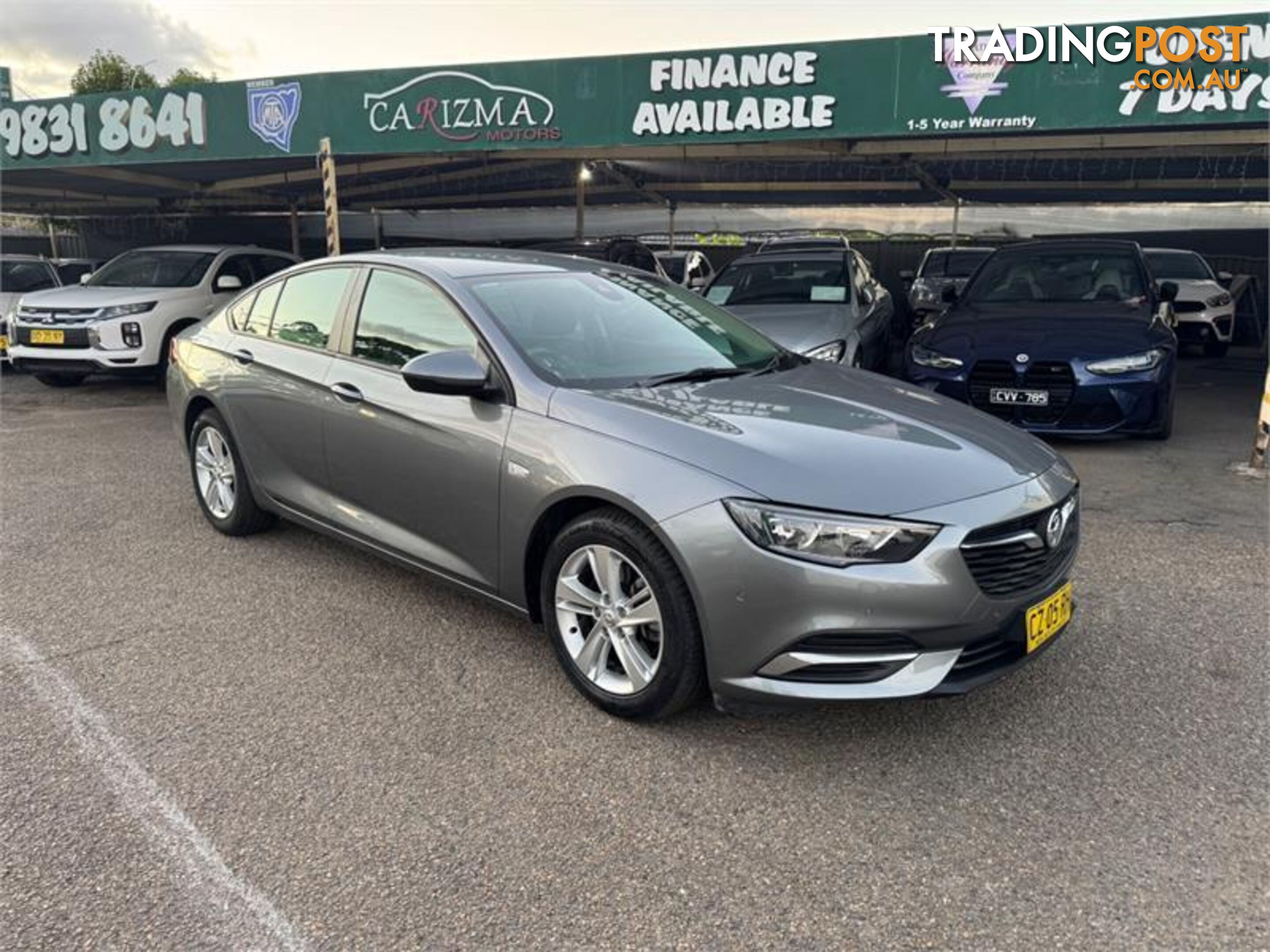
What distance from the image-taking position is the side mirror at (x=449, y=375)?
3.21m

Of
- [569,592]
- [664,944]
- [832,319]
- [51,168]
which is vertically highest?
[51,168]

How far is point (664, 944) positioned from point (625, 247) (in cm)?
1130

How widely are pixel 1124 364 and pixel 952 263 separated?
9.90 metres

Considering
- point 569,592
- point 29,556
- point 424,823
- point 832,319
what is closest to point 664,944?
point 424,823

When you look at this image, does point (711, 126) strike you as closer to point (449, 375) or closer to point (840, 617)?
point (449, 375)

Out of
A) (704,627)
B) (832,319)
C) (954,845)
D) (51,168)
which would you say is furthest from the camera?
(51,168)

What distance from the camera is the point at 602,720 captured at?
3080 millimetres

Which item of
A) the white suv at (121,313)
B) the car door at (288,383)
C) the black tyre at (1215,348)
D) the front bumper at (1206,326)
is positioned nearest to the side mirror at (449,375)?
the car door at (288,383)

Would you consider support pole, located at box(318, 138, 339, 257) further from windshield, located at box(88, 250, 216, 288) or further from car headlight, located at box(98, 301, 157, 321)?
car headlight, located at box(98, 301, 157, 321)

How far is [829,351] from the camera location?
730 cm

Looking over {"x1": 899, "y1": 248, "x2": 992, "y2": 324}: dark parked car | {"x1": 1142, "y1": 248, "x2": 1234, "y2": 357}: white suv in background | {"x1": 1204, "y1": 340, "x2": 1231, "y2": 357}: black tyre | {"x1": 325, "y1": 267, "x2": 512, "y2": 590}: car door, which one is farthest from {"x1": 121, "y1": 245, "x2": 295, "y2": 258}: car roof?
{"x1": 1204, "y1": 340, "x2": 1231, "y2": 357}: black tyre

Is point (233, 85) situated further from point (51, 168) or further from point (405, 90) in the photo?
point (51, 168)

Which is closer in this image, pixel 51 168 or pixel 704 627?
pixel 704 627

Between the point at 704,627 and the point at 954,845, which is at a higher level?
the point at 704,627
